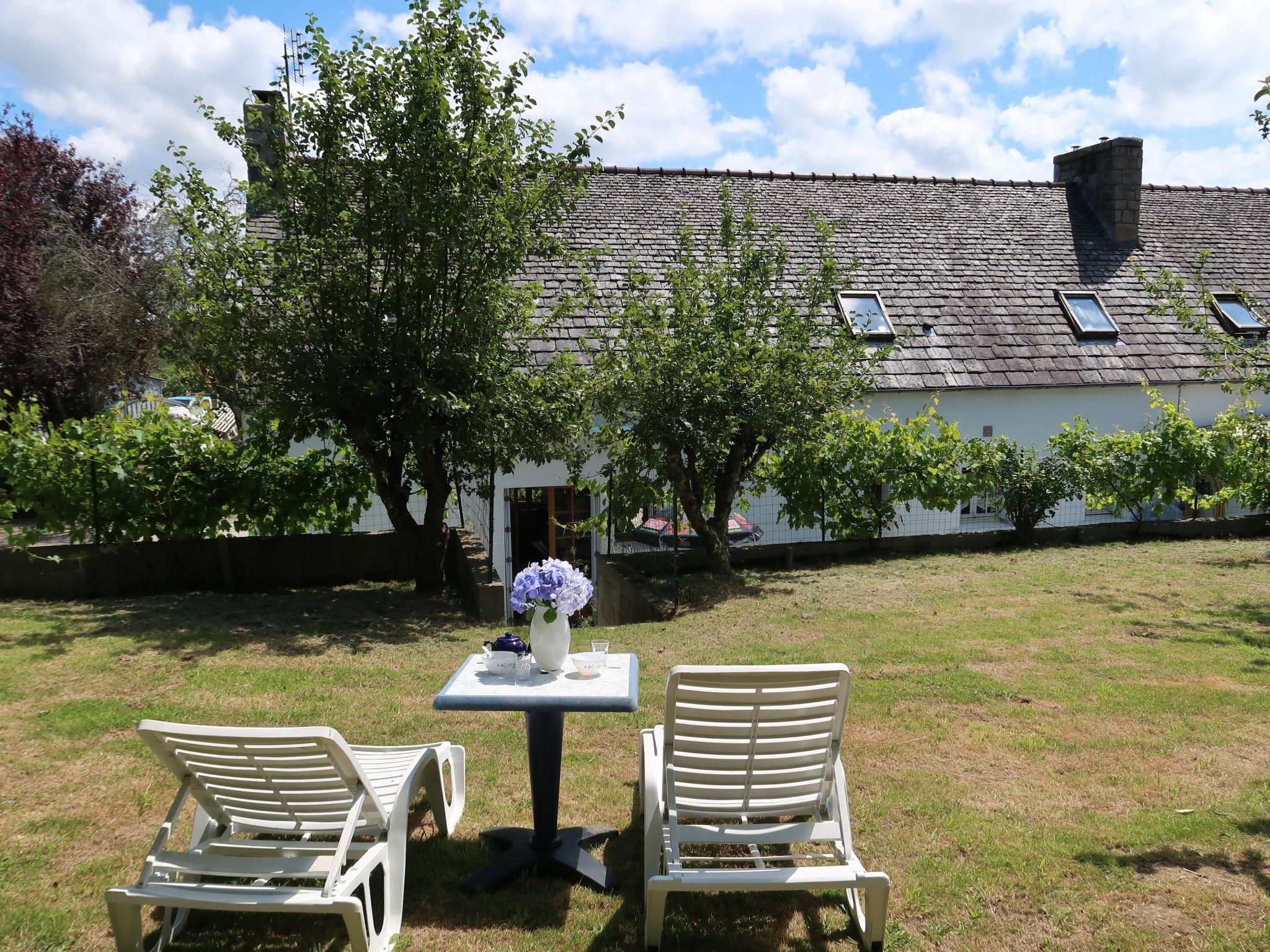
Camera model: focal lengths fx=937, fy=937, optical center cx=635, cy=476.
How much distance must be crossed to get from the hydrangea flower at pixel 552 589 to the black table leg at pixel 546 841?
511 mm

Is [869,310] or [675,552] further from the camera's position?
[869,310]

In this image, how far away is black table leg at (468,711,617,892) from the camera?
14.0ft

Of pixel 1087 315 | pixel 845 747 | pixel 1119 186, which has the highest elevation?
pixel 1119 186

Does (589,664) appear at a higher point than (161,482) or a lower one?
lower

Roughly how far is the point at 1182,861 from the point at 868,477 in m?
8.97

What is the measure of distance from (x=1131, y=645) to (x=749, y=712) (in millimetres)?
5727

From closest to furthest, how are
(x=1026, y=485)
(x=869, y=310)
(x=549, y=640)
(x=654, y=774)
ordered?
(x=654, y=774) < (x=549, y=640) < (x=1026, y=485) < (x=869, y=310)

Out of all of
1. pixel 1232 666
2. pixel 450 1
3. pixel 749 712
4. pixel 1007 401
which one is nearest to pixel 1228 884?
pixel 749 712

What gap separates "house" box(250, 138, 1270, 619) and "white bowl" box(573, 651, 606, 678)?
8398mm

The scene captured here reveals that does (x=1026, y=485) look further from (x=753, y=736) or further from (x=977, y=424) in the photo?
(x=753, y=736)

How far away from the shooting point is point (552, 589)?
14.8ft

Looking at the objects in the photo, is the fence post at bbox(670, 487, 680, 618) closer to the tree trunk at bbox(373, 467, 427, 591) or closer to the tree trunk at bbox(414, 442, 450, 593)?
the tree trunk at bbox(414, 442, 450, 593)

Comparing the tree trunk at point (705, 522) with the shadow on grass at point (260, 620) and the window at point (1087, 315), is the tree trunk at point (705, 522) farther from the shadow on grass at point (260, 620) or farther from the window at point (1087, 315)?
the window at point (1087, 315)

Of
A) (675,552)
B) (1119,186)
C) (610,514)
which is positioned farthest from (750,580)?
(1119,186)
